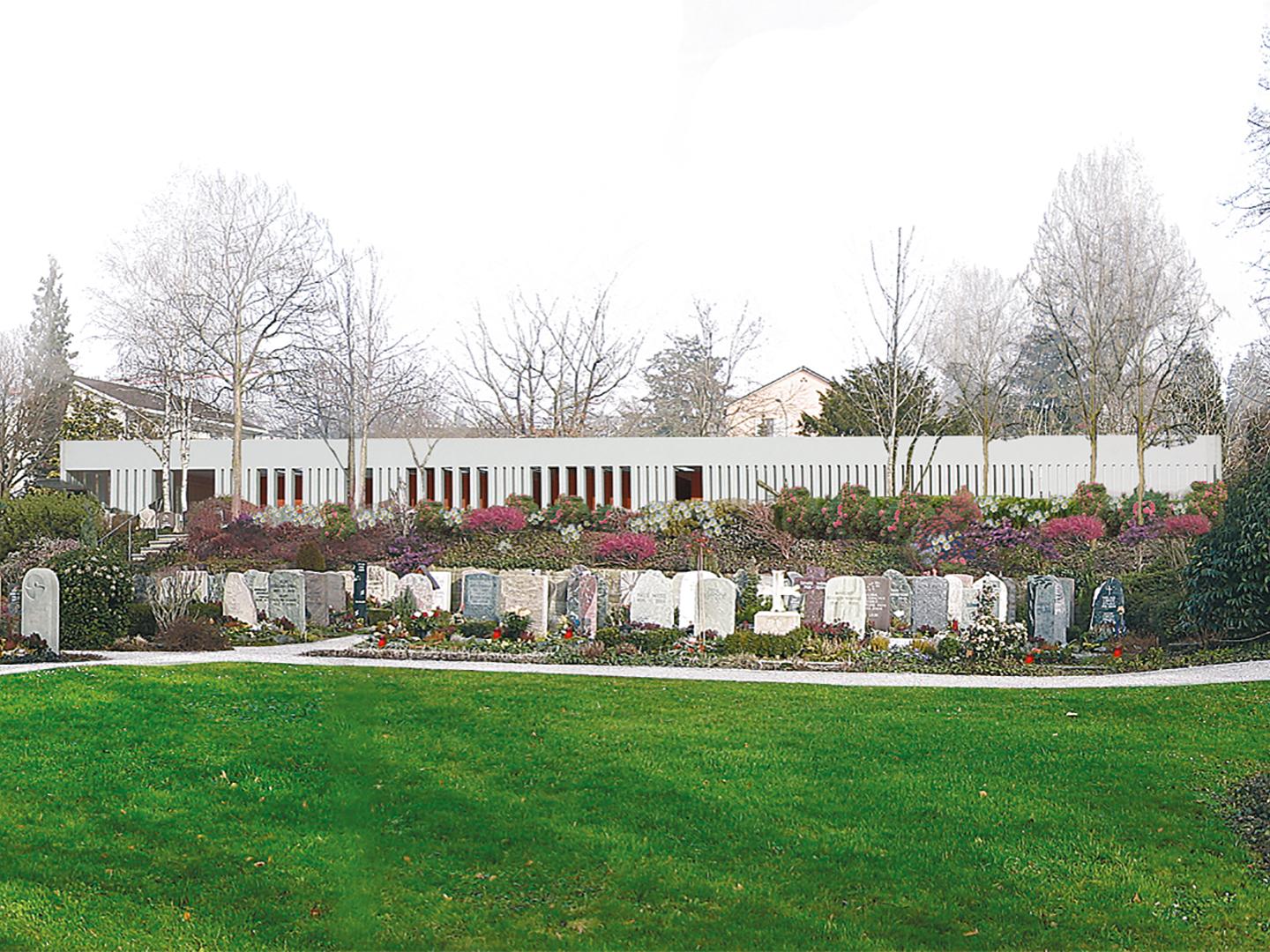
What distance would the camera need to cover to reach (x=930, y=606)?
42.7 ft

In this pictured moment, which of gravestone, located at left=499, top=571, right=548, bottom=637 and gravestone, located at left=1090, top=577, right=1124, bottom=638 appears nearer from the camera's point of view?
gravestone, located at left=1090, top=577, right=1124, bottom=638

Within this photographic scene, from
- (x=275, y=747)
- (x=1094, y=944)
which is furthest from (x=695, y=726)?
(x=1094, y=944)

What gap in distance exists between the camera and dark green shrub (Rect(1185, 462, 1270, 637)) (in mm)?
10828

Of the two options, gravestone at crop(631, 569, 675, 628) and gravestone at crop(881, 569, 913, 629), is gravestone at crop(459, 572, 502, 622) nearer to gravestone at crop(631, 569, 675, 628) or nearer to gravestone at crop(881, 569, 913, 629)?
gravestone at crop(631, 569, 675, 628)

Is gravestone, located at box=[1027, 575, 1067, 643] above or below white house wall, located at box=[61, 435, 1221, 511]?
below

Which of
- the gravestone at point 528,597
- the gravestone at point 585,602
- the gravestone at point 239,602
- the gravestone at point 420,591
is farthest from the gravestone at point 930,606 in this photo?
the gravestone at point 239,602

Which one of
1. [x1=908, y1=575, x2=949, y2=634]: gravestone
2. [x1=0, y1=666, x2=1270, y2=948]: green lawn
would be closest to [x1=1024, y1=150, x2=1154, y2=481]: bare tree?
[x1=908, y1=575, x2=949, y2=634]: gravestone

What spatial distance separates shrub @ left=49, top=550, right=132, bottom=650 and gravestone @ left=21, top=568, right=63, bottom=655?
15.7 inches

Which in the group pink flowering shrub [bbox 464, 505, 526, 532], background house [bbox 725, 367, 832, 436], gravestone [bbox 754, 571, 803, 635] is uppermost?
background house [bbox 725, 367, 832, 436]

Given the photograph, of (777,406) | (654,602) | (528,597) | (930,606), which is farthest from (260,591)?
(777,406)

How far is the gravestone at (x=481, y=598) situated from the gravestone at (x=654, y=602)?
5.46ft

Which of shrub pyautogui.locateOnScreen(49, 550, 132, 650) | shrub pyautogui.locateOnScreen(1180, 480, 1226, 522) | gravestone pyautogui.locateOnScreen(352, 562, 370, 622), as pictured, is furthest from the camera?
shrub pyautogui.locateOnScreen(1180, 480, 1226, 522)

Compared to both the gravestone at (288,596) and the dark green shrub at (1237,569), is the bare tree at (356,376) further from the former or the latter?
the dark green shrub at (1237,569)

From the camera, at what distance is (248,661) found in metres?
11.2
